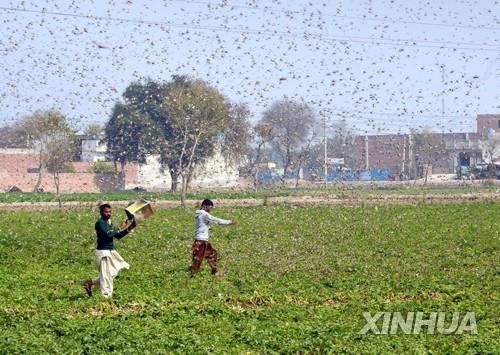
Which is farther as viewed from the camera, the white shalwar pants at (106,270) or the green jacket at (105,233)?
the green jacket at (105,233)

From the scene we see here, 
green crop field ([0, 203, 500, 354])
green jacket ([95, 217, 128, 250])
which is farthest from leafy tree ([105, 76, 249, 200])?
green jacket ([95, 217, 128, 250])

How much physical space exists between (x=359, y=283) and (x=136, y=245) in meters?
10.5

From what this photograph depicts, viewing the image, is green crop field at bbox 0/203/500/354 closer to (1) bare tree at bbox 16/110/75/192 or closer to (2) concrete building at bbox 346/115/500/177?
(1) bare tree at bbox 16/110/75/192

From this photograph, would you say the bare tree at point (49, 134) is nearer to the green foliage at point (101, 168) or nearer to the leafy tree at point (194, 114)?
the green foliage at point (101, 168)

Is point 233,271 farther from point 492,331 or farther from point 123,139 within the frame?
point 123,139

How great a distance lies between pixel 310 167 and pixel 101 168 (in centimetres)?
4382

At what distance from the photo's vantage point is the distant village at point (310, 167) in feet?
317

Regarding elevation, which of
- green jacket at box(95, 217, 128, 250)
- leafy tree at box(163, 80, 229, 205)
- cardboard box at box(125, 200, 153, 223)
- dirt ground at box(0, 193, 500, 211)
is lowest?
dirt ground at box(0, 193, 500, 211)

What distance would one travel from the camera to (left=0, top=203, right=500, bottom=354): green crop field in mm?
13156

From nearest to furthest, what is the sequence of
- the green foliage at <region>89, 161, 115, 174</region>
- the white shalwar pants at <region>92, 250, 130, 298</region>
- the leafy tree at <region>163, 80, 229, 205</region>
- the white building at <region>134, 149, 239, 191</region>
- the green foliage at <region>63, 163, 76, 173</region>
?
1. the white shalwar pants at <region>92, 250, 130, 298</region>
2. the leafy tree at <region>163, 80, 229, 205</region>
3. the green foliage at <region>63, 163, 76, 173</region>
4. the green foliage at <region>89, 161, 115, 174</region>
5. the white building at <region>134, 149, 239, 191</region>

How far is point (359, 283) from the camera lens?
1988 centimetres

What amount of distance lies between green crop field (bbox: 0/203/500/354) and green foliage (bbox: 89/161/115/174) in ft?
208

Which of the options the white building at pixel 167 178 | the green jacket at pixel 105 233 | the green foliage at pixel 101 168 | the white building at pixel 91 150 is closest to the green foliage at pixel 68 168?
the green foliage at pixel 101 168

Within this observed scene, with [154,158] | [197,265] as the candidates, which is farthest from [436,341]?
[154,158]
